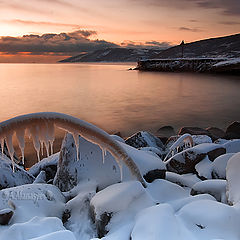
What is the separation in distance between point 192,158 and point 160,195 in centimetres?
275

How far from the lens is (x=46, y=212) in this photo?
13.5ft

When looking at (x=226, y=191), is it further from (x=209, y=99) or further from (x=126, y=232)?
(x=209, y=99)

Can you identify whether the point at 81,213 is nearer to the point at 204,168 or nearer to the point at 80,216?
the point at 80,216

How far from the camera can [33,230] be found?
11.1ft

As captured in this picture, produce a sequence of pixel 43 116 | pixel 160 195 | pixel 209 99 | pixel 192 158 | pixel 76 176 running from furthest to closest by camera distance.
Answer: pixel 209 99, pixel 192 158, pixel 76 176, pixel 160 195, pixel 43 116

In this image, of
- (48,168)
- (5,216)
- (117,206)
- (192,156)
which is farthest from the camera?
(48,168)

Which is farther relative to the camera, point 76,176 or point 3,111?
point 3,111

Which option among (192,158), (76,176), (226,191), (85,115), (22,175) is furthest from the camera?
(85,115)

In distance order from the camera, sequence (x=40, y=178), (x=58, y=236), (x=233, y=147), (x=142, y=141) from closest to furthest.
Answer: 1. (x=58, y=236)
2. (x=40, y=178)
3. (x=233, y=147)
4. (x=142, y=141)

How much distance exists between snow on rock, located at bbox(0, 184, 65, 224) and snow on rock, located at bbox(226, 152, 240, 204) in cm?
302

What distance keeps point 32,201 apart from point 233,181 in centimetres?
361

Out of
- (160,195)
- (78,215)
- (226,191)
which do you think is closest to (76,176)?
(78,215)

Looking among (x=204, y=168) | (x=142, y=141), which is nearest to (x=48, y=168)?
(x=142, y=141)

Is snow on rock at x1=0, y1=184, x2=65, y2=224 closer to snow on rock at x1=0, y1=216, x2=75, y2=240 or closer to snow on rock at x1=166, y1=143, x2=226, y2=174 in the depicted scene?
snow on rock at x1=0, y1=216, x2=75, y2=240
